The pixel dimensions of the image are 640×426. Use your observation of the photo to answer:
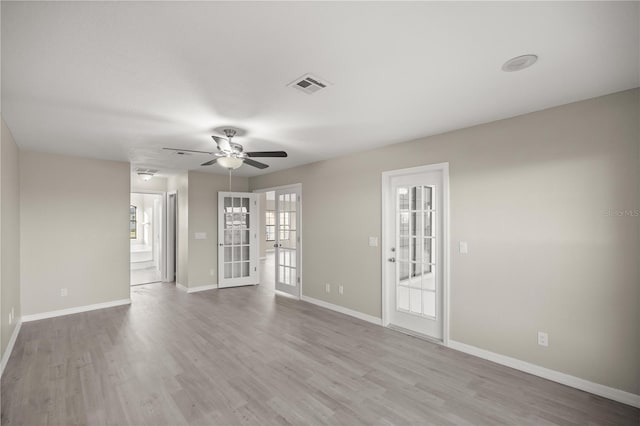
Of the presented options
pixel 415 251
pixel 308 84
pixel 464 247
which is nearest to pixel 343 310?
pixel 415 251

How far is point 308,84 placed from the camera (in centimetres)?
229

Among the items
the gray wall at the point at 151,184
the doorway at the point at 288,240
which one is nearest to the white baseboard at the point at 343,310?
the doorway at the point at 288,240

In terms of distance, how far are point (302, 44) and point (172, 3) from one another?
2.26 ft

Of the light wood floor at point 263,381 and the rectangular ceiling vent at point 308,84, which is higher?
the rectangular ceiling vent at point 308,84

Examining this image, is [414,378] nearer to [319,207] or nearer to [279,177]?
[319,207]

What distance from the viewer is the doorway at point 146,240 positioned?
7.67 metres

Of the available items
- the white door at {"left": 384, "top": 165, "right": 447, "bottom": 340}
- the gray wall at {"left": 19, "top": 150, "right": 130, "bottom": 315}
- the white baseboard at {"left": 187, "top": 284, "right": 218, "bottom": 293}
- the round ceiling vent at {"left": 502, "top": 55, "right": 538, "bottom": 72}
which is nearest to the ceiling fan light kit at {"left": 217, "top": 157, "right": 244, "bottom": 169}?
the white door at {"left": 384, "top": 165, "right": 447, "bottom": 340}

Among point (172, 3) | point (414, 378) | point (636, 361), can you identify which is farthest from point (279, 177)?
point (636, 361)

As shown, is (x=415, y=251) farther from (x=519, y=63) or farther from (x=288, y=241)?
(x=288, y=241)

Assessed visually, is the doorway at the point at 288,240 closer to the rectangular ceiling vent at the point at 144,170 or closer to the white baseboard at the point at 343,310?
the white baseboard at the point at 343,310

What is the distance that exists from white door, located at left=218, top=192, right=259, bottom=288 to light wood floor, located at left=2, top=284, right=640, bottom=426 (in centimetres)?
229

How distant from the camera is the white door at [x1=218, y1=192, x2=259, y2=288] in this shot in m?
6.47

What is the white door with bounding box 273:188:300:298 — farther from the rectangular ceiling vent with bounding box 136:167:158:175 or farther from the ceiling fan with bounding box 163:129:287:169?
the rectangular ceiling vent with bounding box 136:167:158:175

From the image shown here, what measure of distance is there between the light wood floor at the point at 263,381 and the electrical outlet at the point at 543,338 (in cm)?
33
